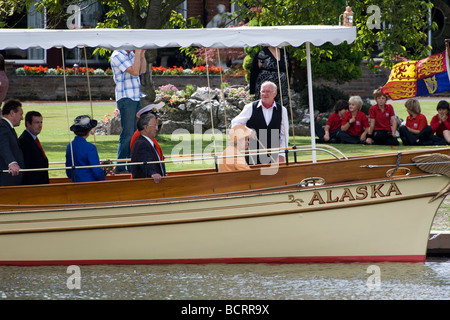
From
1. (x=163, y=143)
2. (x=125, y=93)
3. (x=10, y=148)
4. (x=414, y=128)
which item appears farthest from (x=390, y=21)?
(x=10, y=148)

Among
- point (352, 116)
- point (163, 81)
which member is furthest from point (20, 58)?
point (352, 116)

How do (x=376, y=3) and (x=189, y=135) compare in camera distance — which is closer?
(x=376, y=3)

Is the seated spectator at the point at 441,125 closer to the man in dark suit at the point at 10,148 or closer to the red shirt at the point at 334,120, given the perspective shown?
the red shirt at the point at 334,120

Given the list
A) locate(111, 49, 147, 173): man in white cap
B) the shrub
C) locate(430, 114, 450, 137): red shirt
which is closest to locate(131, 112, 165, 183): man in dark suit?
locate(111, 49, 147, 173): man in white cap

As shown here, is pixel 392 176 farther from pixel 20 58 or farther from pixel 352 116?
pixel 20 58

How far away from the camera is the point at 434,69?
8.90m

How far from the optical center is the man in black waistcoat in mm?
9273

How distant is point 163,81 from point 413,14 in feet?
32.3

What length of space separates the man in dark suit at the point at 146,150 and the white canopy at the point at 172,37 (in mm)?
826

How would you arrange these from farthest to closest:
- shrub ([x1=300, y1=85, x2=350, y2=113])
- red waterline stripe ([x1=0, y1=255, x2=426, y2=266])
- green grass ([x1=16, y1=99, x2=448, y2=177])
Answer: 1. shrub ([x1=300, y1=85, x2=350, y2=113])
2. green grass ([x1=16, y1=99, x2=448, y2=177])
3. red waterline stripe ([x1=0, y1=255, x2=426, y2=266])

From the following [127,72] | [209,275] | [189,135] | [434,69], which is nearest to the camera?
[209,275]

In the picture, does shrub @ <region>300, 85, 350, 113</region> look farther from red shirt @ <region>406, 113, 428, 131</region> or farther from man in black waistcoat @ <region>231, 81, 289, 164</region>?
man in black waistcoat @ <region>231, 81, 289, 164</region>

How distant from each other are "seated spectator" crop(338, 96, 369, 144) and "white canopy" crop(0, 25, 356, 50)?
7568 millimetres

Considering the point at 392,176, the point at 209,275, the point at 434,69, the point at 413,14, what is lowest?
the point at 209,275
